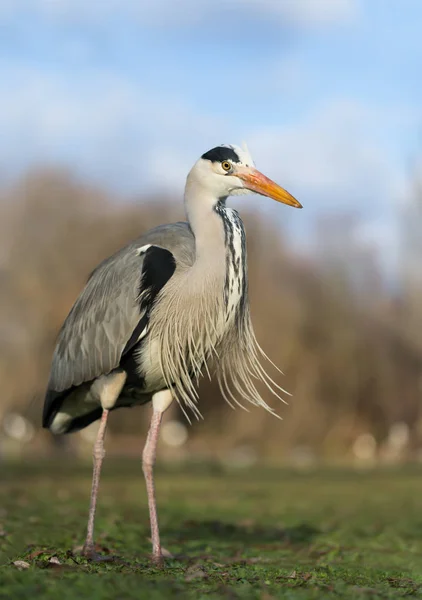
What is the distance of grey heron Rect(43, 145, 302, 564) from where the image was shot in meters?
7.72

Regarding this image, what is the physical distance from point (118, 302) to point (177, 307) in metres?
0.51

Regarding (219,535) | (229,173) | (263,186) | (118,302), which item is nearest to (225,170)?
(229,173)

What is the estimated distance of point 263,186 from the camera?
7621 millimetres

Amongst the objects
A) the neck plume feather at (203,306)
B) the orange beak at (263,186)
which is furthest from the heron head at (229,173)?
the neck plume feather at (203,306)

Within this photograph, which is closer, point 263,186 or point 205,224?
point 263,186

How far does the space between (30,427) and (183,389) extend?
67.0ft

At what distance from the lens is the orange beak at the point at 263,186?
7.56 m

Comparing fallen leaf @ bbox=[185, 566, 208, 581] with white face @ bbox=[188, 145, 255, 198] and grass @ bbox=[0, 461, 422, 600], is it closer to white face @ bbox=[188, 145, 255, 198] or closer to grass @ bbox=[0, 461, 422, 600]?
grass @ bbox=[0, 461, 422, 600]

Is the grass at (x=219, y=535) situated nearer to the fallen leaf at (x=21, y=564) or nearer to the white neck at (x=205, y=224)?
the fallen leaf at (x=21, y=564)

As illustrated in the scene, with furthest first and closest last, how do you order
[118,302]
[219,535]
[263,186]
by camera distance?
[219,535] < [118,302] < [263,186]

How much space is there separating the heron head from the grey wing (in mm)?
548

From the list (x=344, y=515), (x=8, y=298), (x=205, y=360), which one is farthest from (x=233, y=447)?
(x=205, y=360)

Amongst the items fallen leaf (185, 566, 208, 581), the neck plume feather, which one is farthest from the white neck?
fallen leaf (185, 566, 208, 581)

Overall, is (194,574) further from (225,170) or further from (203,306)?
(225,170)
